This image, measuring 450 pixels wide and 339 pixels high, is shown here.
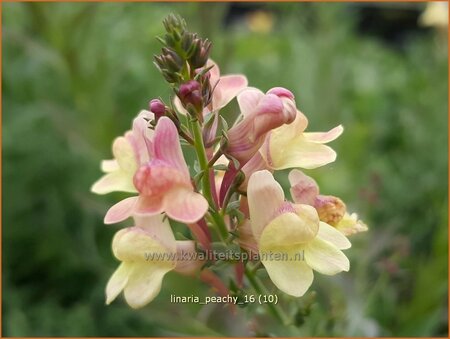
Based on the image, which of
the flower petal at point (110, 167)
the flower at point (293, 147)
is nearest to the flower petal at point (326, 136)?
the flower at point (293, 147)

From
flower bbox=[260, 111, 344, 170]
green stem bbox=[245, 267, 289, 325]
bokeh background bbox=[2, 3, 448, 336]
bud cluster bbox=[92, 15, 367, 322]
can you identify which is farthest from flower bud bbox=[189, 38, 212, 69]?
bokeh background bbox=[2, 3, 448, 336]

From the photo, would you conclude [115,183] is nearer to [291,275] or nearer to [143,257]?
[143,257]

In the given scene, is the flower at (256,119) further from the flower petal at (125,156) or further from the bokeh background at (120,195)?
the bokeh background at (120,195)

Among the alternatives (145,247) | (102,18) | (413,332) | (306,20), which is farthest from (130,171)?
(306,20)

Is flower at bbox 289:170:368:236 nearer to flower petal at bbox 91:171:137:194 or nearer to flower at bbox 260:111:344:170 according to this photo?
flower at bbox 260:111:344:170

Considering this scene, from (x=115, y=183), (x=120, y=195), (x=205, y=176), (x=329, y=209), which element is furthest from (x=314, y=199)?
(x=120, y=195)

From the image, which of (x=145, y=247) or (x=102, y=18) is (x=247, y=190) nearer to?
(x=145, y=247)
